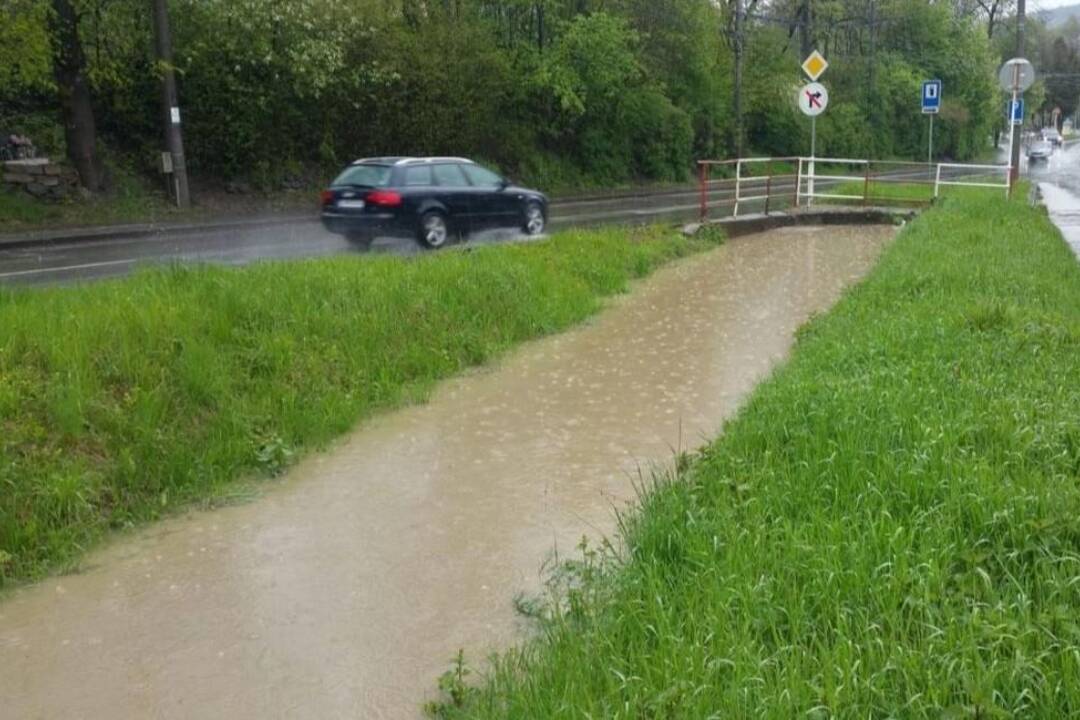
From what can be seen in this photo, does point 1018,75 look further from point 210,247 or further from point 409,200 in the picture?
point 210,247

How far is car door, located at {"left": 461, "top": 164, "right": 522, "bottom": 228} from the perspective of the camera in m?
17.0

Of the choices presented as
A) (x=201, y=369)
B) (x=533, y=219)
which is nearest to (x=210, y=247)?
(x=533, y=219)

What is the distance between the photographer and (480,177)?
56.2 ft

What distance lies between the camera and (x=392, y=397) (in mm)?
8922

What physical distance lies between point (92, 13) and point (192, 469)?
1945 cm

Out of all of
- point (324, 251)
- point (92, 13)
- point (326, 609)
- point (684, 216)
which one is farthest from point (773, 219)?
point (326, 609)

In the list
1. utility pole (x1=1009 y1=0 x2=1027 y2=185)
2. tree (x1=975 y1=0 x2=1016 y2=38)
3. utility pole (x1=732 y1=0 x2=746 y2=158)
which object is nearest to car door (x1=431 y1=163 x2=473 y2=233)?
utility pole (x1=1009 y1=0 x2=1027 y2=185)

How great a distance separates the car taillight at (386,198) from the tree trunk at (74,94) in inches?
387

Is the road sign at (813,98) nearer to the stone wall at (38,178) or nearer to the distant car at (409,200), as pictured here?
the distant car at (409,200)

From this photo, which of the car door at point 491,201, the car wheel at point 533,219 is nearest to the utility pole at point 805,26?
the car wheel at point 533,219

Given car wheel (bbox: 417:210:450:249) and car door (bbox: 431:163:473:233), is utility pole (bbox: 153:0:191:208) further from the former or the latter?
car wheel (bbox: 417:210:450:249)

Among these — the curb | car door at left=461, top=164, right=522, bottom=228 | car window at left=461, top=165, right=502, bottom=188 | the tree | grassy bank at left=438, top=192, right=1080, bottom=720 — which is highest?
the tree

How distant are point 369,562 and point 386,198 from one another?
10.6m

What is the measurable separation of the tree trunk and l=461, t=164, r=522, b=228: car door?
10.2 meters
